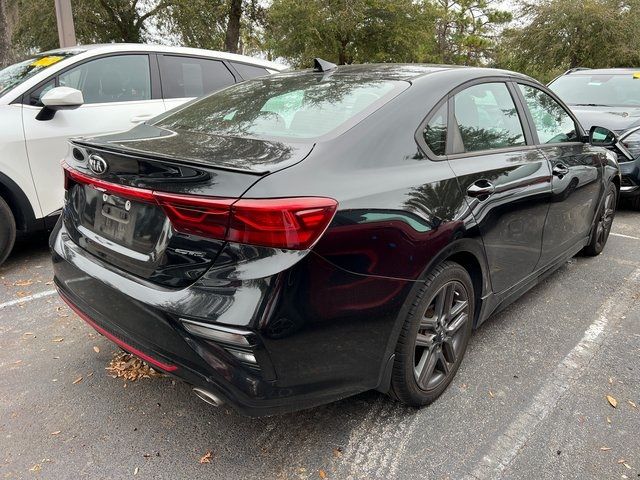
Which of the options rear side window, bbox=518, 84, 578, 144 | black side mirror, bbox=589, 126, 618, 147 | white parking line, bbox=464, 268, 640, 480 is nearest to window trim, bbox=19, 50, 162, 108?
rear side window, bbox=518, 84, 578, 144

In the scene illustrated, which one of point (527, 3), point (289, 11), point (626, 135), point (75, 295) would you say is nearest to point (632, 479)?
point (75, 295)

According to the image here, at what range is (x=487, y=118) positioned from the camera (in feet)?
9.27

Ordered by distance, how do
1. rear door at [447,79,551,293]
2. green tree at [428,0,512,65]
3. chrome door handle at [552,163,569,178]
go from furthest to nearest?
green tree at [428,0,512,65]
chrome door handle at [552,163,569,178]
rear door at [447,79,551,293]

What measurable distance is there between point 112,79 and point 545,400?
4191 millimetres

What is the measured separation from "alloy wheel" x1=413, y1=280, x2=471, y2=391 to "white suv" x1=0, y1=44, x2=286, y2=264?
3.12 m

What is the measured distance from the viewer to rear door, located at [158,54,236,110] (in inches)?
189

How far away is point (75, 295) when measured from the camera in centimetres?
229

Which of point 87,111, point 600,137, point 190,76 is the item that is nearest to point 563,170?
point 600,137

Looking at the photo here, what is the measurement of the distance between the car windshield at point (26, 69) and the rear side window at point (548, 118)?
367 centimetres

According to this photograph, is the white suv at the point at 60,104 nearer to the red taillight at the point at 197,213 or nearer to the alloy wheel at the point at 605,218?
the red taillight at the point at 197,213

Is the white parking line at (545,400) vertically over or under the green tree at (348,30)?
under

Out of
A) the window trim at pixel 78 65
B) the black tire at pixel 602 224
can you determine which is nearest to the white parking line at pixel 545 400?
the black tire at pixel 602 224

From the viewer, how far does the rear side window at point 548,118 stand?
128 inches

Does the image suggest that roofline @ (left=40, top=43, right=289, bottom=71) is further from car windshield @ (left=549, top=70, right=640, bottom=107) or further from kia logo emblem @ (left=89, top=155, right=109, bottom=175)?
car windshield @ (left=549, top=70, right=640, bottom=107)
